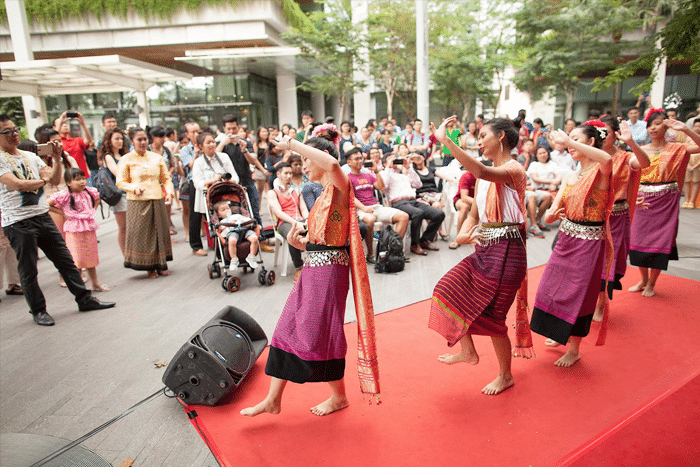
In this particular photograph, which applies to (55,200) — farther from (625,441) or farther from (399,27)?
(399,27)

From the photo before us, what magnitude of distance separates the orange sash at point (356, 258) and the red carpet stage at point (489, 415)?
1.05 feet

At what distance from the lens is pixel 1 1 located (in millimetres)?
14453

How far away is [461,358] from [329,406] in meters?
0.90

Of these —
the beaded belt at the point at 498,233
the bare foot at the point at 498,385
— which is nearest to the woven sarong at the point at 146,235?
the beaded belt at the point at 498,233

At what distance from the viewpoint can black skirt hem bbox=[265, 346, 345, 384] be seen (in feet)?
7.62

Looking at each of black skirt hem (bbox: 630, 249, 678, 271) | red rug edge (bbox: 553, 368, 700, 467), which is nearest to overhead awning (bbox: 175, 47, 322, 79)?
black skirt hem (bbox: 630, 249, 678, 271)

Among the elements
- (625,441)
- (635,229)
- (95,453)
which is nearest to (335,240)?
(95,453)

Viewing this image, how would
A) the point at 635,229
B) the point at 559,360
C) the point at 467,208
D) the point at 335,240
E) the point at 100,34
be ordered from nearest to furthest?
the point at 335,240
the point at 559,360
the point at 635,229
the point at 467,208
the point at 100,34

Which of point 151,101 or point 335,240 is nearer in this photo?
→ point 335,240

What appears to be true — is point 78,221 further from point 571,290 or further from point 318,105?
point 318,105

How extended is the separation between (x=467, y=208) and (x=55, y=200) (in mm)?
4877

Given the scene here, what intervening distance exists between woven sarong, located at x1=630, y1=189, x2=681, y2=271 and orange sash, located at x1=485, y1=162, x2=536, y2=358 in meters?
2.05

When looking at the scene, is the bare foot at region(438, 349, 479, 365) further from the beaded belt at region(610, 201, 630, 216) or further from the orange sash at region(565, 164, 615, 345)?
the beaded belt at region(610, 201, 630, 216)

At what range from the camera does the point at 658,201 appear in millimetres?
4113
